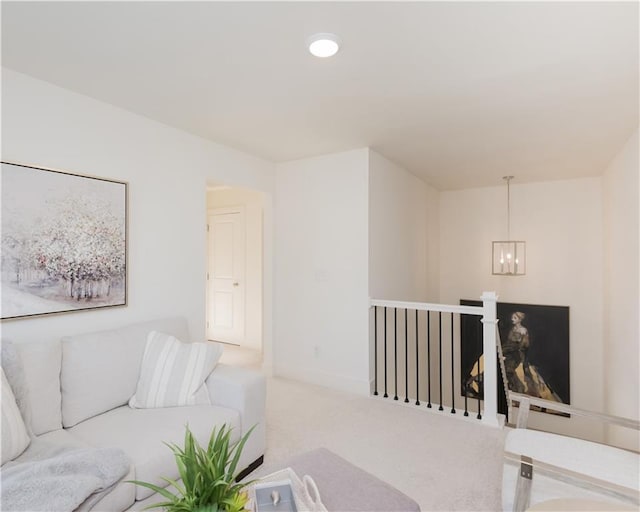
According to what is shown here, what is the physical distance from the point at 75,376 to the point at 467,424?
2.71 meters

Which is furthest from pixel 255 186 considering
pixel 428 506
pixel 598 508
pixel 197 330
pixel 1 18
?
pixel 598 508

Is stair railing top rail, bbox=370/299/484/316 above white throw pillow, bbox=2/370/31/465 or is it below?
above

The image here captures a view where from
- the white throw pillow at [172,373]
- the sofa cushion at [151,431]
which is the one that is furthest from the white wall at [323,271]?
the sofa cushion at [151,431]

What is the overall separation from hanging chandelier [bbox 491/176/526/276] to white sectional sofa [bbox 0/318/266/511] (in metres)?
4.03

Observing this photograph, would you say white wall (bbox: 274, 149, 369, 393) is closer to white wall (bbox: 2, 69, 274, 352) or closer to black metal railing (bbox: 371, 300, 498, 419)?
black metal railing (bbox: 371, 300, 498, 419)

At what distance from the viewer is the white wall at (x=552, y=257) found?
481 cm

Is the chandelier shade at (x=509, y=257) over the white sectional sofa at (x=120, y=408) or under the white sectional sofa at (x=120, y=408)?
over

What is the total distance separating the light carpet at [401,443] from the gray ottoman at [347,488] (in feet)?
1.02

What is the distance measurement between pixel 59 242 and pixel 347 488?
6.97 feet

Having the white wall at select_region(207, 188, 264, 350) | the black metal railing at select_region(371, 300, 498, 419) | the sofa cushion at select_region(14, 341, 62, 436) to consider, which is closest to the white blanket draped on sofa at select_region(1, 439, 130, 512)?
the sofa cushion at select_region(14, 341, 62, 436)

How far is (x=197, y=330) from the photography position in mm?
3207

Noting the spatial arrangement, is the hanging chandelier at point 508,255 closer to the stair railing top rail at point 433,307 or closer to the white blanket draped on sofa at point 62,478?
the stair railing top rail at point 433,307

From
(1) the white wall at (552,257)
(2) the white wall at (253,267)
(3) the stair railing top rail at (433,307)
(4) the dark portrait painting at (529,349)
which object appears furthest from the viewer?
(2) the white wall at (253,267)

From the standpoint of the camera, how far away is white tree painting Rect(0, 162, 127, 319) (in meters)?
2.06
